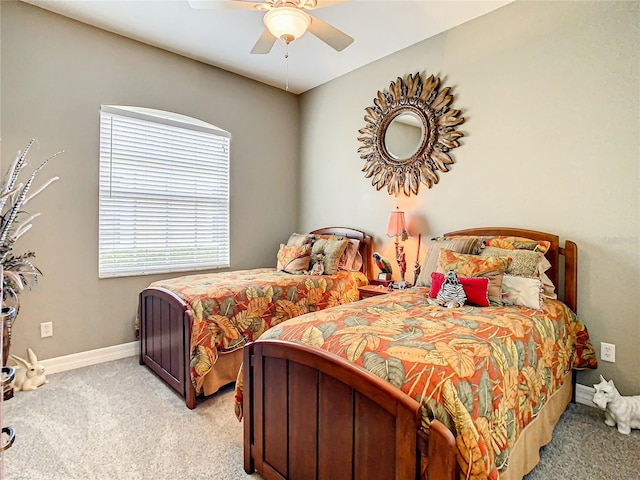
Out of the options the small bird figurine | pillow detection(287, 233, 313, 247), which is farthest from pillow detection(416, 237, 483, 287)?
pillow detection(287, 233, 313, 247)

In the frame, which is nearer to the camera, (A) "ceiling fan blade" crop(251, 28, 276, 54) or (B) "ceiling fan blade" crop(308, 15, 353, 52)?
(B) "ceiling fan blade" crop(308, 15, 353, 52)

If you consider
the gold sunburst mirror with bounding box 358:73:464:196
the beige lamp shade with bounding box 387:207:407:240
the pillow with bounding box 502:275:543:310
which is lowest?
the pillow with bounding box 502:275:543:310

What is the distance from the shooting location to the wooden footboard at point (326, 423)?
3.76 ft

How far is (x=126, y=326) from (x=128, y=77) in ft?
7.60

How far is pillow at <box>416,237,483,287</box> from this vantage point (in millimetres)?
2588

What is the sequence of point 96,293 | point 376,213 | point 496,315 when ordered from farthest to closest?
1. point 376,213
2. point 96,293
3. point 496,315

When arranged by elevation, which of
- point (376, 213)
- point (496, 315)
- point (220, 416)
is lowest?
point (220, 416)

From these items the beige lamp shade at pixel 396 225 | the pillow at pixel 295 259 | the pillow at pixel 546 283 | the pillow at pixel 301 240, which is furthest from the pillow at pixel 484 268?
the pillow at pixel 301 240

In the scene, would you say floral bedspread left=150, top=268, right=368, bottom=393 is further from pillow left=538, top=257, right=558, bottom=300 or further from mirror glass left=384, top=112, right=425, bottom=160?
pillow left=538, top=257, right=558, bottom=300

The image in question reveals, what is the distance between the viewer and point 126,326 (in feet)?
10.9

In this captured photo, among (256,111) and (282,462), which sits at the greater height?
(256,111)

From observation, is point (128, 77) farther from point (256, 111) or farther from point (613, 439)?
point (613, 439)

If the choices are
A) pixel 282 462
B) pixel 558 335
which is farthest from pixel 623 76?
pixel 282 462

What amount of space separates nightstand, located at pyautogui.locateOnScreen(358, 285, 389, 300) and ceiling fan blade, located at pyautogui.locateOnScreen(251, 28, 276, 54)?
2156 mm
